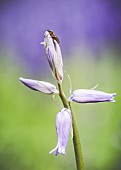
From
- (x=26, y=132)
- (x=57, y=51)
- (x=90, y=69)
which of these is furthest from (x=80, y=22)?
(x=57, y=51)

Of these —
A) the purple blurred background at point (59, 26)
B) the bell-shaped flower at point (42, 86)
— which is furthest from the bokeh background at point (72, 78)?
the bell-shaped flower at point (42, 86)

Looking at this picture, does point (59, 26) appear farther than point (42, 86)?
Yes

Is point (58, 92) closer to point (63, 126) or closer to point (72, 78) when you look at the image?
point (63, 126)

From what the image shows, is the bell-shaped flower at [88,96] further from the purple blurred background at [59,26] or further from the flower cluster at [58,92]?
the purple blurred background at [59,26]

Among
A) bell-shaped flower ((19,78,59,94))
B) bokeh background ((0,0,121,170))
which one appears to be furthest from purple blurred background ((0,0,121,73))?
bell-shaped flower ((19,78,59,94))

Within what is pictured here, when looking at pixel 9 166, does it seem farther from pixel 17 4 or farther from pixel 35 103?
pixel 17 4

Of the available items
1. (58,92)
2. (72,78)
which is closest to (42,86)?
(58,92)
